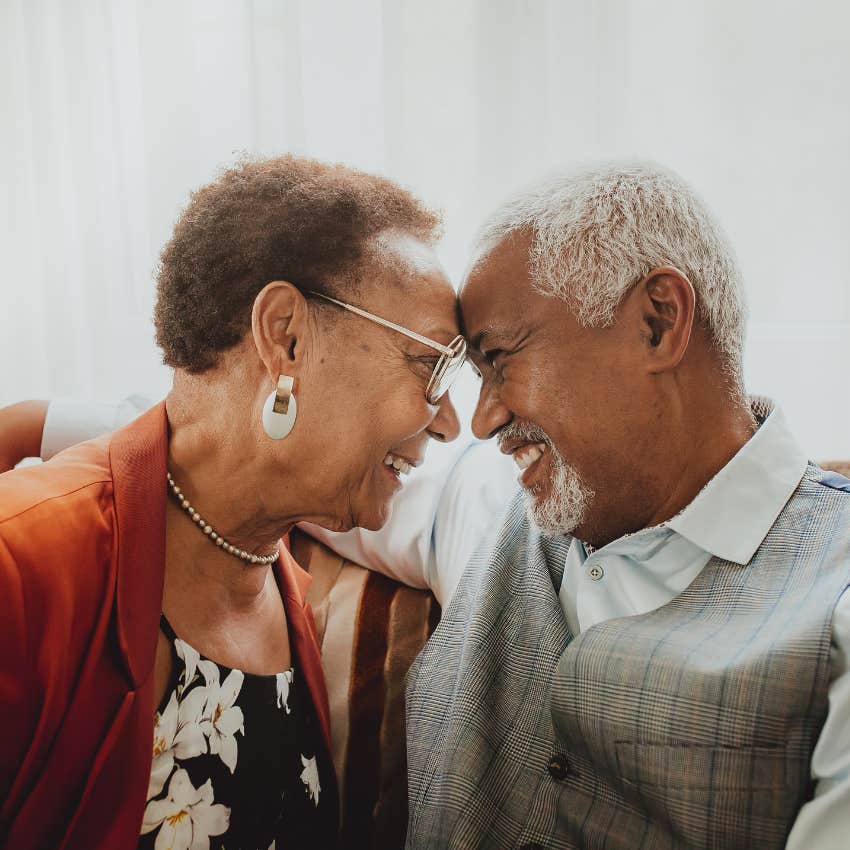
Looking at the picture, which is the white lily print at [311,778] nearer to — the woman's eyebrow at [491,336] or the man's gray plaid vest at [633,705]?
the man's gray plaid vest at [633,705]

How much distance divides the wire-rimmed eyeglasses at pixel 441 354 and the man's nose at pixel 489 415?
11 centimetres

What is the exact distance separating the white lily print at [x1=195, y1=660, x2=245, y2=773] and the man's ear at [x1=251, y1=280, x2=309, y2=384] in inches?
18.2

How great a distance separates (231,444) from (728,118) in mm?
1349

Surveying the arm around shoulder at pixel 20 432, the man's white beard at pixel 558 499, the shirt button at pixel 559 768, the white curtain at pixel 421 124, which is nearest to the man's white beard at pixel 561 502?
the man's white beard at pixel 558 499

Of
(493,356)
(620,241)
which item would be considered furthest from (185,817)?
(620,241)

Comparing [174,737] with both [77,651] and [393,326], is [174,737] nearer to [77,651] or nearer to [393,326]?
[77,651]

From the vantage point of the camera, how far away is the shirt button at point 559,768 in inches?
46.1

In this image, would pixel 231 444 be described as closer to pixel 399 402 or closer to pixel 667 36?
pixel 399 402

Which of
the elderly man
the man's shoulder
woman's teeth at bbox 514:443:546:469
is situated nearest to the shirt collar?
the elderly man

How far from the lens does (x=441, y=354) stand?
127cm

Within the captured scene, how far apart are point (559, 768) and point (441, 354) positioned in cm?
65

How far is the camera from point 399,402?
1.26 metres

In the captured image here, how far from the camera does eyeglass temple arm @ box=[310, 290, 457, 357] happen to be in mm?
1209

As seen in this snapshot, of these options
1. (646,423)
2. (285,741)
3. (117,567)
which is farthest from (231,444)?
(646,423)
